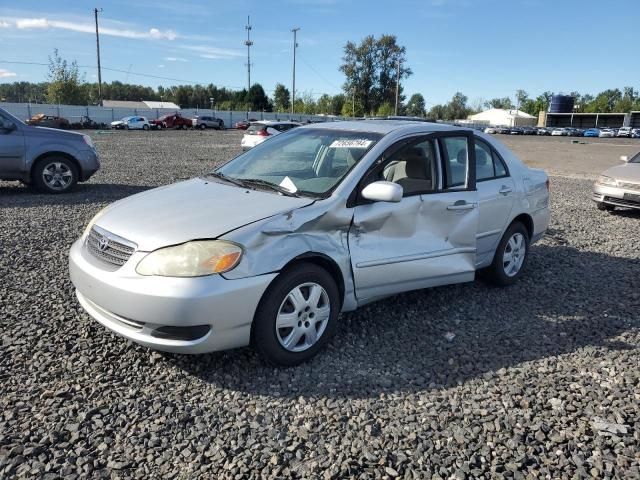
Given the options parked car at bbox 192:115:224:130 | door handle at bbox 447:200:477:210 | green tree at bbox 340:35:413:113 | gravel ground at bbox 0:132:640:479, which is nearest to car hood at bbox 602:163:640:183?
gravel ground at bbox 0:132:640:479

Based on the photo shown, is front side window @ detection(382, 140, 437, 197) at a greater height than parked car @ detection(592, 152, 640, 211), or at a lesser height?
greater

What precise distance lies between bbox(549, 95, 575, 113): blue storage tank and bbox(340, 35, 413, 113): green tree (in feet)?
167

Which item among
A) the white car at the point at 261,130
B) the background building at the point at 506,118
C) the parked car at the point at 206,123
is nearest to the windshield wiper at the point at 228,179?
the white car at the point at 261,130

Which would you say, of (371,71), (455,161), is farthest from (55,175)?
(371,71)

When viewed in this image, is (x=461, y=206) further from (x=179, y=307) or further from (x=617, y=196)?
(x=617, y=196)

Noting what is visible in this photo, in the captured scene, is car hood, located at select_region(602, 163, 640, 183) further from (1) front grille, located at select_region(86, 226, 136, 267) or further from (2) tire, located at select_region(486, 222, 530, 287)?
(1) front grille, located at select_region(86, 226, 136, 267)

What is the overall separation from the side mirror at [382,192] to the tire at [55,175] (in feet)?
26.1

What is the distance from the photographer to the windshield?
4012mm

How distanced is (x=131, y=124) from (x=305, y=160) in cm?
4873

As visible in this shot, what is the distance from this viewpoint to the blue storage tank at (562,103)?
128375 mm

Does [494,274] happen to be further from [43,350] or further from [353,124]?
[43,350]

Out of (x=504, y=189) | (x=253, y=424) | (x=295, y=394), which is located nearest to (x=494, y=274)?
(x=504, y=189)

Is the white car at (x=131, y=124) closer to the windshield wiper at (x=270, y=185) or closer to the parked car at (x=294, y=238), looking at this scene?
the parked car at (x=294, y=238)

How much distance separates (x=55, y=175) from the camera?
9.84m
